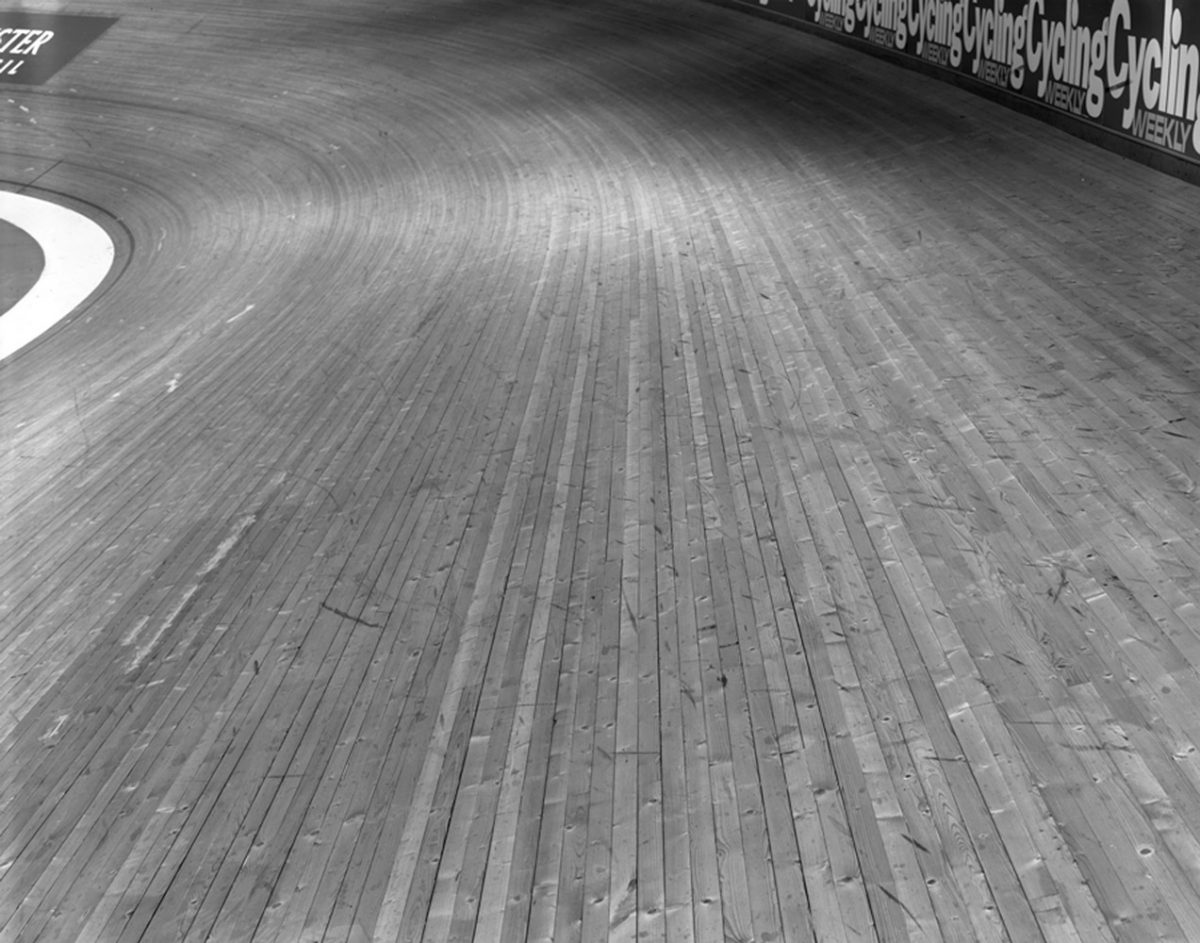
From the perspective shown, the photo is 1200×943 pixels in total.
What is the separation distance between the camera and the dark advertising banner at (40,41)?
47.0 ft

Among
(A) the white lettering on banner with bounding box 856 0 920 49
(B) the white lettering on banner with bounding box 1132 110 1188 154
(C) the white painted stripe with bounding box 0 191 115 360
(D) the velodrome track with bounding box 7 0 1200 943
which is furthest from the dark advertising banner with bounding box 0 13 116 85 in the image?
(B) the white lettering on banner with bounding box 1132 110 1188 154

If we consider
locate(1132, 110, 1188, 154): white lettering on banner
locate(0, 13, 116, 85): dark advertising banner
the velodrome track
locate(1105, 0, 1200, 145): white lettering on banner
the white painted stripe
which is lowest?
the white painted stripe

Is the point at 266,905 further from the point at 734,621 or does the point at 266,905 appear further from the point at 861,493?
the point at 861,493

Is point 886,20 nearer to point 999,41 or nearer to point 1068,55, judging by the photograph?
point 999,41

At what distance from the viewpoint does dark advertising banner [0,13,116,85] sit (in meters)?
14.3

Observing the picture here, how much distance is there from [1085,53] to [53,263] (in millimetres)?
7830

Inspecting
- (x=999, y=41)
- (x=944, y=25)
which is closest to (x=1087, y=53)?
(x=999, y=41)

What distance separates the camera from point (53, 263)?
986cm

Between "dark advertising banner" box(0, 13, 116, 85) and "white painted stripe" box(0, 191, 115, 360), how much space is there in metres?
3.58

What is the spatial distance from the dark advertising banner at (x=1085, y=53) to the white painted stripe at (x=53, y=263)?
656cm

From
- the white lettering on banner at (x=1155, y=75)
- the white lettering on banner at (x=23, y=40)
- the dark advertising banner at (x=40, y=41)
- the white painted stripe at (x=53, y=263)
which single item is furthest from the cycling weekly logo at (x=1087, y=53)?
the white lettering on banner at (x=23, y=40)

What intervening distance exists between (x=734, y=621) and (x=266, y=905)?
4.64 feet

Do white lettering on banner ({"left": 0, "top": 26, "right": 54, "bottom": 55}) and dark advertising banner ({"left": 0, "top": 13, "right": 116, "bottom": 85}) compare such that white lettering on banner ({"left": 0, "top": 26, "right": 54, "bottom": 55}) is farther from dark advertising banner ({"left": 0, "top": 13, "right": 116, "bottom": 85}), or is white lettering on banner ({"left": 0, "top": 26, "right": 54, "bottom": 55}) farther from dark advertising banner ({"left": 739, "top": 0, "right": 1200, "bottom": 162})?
dark advertising banner ({"left": 739, "top": 0, "right": 1200, "bottom": 162})

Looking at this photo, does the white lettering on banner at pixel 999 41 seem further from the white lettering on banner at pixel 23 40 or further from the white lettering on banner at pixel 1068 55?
the white lettering on banner at pixel 23 40
